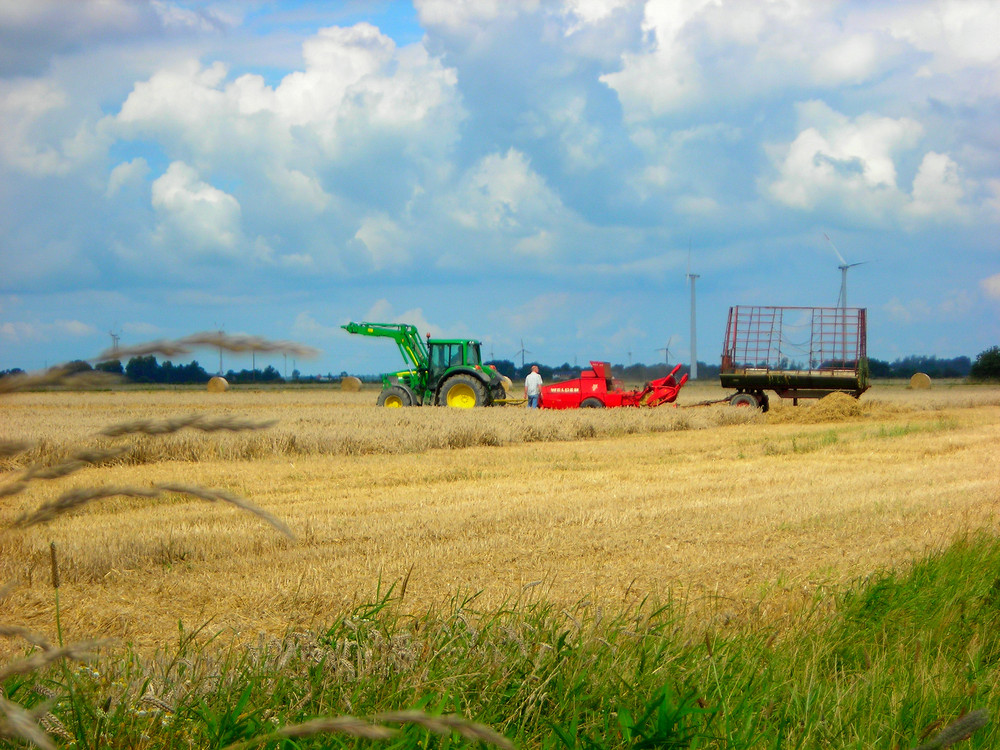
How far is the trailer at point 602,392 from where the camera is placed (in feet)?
77.0

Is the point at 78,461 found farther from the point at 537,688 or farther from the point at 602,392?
the point at 602,392

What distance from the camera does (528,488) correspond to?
10.3 metres

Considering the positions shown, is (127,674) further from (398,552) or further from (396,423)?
(396,423)

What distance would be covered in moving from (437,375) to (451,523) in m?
17.5

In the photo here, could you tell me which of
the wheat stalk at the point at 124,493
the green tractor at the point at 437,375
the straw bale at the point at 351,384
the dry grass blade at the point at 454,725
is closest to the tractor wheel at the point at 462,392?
the green tractor at the point at 437,375

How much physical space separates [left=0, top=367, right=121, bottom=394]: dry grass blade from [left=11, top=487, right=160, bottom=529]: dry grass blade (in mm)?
195

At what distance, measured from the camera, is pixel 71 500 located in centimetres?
140

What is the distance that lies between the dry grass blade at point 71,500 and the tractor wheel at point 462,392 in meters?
22.6

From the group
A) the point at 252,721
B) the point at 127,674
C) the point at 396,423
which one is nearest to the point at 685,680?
the point at 252,721

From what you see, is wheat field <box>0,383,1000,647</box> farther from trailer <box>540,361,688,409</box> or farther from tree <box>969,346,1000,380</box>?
tree <box>969,346,1000,380</box>

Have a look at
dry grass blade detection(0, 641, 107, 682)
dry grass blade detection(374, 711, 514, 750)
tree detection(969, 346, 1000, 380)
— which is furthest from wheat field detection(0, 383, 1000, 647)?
tree detection(969, 346, 1000, 380)

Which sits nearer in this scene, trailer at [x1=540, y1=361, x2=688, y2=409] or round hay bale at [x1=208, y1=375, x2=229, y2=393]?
trailer at [x1=540, y1=361, x2=688, y2=409]

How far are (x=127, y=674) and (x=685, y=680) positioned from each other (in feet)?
7.12

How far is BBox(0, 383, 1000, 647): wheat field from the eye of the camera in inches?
205
